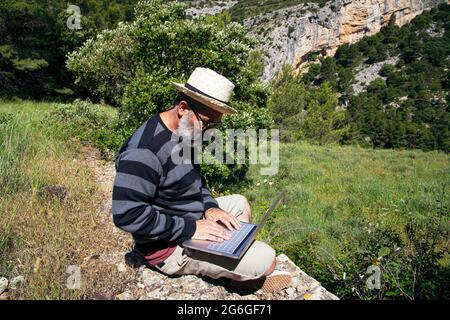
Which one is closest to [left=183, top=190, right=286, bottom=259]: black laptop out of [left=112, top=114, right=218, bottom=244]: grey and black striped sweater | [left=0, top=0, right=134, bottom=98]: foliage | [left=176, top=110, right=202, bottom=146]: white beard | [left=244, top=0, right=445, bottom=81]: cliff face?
[left=112, top=114, right=218, bottom=244]: grey and black striped sweater

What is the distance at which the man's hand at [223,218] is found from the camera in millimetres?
2746

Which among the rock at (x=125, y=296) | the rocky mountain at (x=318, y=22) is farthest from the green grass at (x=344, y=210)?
the rocky mountain at (x=318, y=22)

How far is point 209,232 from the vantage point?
8.28 ft

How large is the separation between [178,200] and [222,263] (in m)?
0.56

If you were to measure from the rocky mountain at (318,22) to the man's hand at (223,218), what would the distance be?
60.4 meters

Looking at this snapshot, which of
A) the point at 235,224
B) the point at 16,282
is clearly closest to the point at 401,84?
the point at 235,224

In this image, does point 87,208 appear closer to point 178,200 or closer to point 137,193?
point 178,200

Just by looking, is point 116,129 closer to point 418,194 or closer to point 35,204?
point 35,204

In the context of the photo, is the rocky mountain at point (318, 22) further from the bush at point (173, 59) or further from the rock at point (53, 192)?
the rock at point (53, 192)

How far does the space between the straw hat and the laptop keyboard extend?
0.91 m

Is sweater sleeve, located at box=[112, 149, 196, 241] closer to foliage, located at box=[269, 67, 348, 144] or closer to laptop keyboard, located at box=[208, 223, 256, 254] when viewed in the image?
laptop keyboard, located at box=[208, 223, 256, 254]
